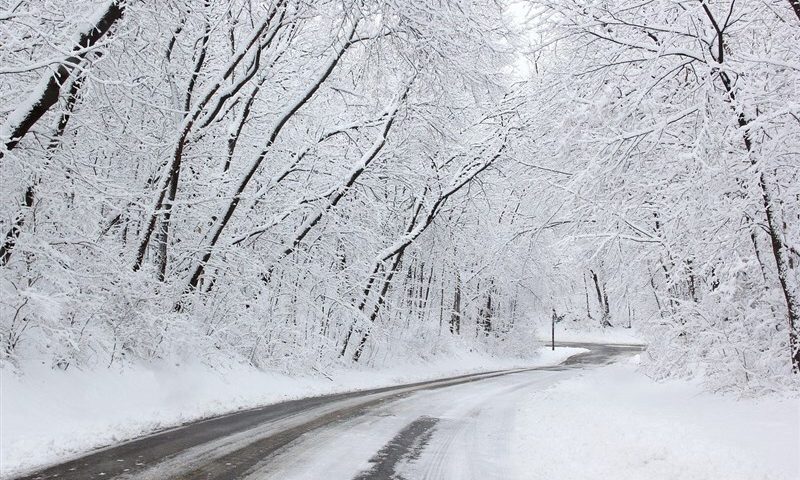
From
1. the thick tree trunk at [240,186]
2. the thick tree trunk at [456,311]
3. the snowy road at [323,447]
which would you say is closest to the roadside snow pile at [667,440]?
the snowy road at [323,447]

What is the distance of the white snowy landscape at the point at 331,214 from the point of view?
7070 millimetres

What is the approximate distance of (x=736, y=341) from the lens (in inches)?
388

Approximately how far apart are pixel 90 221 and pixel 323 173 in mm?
8349

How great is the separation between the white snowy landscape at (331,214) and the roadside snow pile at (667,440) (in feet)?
0.17

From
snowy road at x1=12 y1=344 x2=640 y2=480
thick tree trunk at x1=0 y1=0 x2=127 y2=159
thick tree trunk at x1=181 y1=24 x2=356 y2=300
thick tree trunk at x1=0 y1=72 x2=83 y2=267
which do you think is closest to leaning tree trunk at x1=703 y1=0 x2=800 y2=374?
snowy road at x1=12 y1=344 x2=640 y2=480

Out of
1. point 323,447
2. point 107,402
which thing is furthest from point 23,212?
point 323,447

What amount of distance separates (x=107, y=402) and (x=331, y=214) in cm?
915

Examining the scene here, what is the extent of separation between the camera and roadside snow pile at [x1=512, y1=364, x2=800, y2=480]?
6012mm

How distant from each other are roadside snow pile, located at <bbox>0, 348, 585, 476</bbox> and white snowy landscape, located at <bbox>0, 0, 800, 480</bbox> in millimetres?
60

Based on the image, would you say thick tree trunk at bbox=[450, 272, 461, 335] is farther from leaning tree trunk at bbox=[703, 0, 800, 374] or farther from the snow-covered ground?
leaning tree trunk at bbox=[703, 0, 800, 374]

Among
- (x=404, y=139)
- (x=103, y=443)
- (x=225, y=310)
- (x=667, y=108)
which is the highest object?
(x=404, y=139)

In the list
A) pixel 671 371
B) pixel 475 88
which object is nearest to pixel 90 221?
pixel 475 88

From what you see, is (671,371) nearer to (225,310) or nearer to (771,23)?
(771,23)

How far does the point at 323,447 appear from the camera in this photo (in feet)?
24.6
